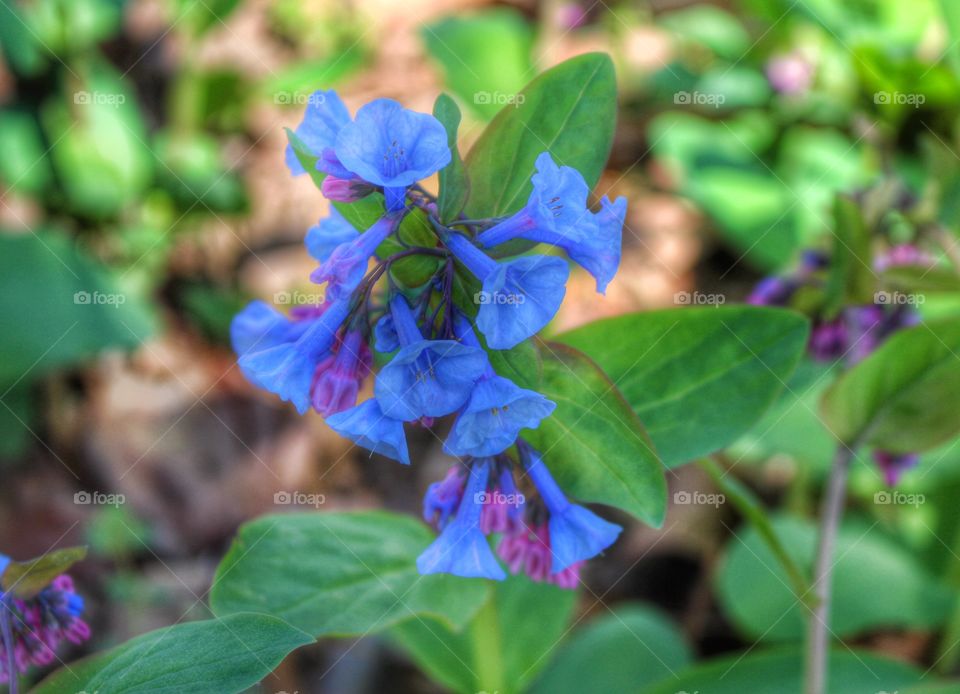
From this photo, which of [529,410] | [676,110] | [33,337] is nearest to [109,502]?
[33,337]

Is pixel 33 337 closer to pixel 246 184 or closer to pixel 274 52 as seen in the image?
pixel 246 184

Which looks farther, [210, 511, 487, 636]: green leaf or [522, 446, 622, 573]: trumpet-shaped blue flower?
[210, 511, 487, 636]: green leaf
